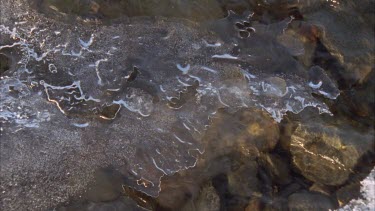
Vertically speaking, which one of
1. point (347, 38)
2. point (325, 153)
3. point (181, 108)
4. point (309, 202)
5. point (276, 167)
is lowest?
point (309, 202)

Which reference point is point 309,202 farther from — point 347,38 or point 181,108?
point 347,38

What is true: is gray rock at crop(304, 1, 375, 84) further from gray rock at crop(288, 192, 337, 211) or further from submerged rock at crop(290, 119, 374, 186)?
gray rock at crop(288, 192, 337, 211)

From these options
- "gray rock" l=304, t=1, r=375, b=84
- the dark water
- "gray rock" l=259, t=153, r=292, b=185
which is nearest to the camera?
the dark water

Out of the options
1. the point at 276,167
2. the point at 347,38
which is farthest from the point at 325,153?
the point at 347,38

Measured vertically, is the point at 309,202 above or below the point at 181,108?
below

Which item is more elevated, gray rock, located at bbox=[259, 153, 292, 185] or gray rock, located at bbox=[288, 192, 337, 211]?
gray rock, located at bbox=[259, 153, 292, 185]

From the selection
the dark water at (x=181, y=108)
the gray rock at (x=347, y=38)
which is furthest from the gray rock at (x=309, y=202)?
the gray rock at (x=347, y=38)

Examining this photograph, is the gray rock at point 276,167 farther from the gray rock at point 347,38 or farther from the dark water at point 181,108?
the gray rock at point 347,38

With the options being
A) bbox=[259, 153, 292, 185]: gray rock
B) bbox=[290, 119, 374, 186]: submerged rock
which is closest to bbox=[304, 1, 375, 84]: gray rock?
bbox=[290, 119, 374, 186]: submerged rock

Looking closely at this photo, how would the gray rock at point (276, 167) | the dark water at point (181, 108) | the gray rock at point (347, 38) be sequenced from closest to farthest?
the dark water at point (181, 108) < the gray rock at point (276, 167) < the gray rock at point (347, 38)
